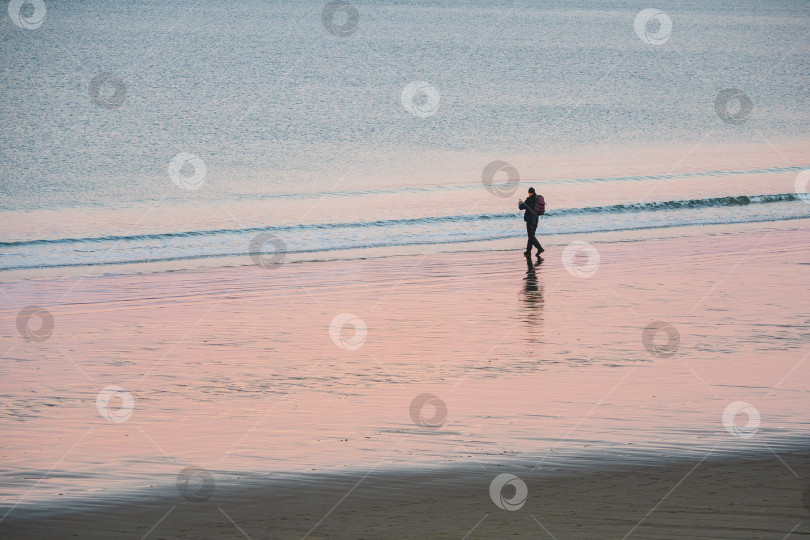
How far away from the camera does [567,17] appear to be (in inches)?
4596

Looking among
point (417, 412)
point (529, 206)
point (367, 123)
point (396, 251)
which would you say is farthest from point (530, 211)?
point (367, 123)

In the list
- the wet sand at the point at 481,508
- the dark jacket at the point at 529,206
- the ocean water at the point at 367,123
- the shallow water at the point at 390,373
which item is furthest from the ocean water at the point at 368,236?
the dark jacket at the point at 529,206

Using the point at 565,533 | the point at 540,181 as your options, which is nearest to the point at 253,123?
the point at 540,181

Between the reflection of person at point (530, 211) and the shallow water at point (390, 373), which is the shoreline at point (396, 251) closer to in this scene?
the shallow water at point (390, 373)

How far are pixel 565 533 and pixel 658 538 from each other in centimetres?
59

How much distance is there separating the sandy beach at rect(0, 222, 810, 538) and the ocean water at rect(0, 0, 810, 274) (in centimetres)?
1012

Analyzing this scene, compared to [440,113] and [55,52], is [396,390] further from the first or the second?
[55,52]

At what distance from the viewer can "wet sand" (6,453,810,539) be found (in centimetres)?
733

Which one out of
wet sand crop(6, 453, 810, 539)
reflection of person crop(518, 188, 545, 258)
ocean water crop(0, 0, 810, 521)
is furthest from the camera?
reflection of person crop(518, 188, 545, 258)

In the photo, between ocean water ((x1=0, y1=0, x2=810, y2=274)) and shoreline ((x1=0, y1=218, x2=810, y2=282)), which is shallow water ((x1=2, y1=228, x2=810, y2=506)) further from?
ocean water ((x1=0, y1=0, x2=810, y2=274))

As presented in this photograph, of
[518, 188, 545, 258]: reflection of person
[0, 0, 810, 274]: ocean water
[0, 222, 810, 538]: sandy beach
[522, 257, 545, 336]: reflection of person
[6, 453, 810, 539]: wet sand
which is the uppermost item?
[0, 0, 810, 274]: ocean water

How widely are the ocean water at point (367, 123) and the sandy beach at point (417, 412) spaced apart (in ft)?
33.2

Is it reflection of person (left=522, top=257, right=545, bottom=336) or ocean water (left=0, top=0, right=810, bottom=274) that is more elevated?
ocean water (left=0, top=0, right=810, bottom=274)

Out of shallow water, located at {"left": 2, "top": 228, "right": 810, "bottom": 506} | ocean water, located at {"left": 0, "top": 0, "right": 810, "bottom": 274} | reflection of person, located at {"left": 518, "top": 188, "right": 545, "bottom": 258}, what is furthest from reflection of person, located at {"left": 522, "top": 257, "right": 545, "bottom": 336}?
ocean water, located at {"left": 0, "top": 0, "right": 810, "bottom": 274}
